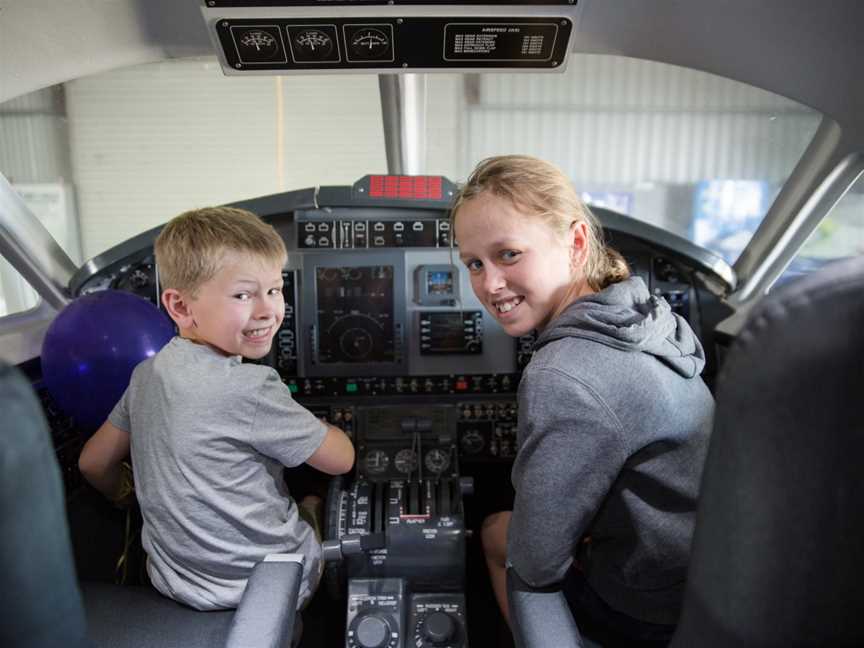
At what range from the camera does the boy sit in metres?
1.17

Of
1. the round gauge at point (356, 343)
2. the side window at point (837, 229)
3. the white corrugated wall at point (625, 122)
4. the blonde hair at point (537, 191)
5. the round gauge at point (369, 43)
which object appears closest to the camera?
the blonde hair at point (537, 191)

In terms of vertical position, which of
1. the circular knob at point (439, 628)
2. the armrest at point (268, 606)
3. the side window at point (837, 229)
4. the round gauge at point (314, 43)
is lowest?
the circular knob at point (439, 628)

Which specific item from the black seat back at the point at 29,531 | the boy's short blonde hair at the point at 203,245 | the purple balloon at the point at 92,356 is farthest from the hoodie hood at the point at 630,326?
the purple balloon at the point at 92,356

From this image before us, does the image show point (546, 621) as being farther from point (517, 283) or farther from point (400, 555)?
point (400, 555)

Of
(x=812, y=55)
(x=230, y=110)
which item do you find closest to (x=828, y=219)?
(x=812, y=55)

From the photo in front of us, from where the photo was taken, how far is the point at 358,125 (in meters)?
6.94

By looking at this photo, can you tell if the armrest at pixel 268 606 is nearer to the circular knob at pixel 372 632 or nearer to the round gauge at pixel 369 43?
the circular knob at pixel 372 632

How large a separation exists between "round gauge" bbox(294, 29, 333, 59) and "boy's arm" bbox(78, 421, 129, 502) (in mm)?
1006

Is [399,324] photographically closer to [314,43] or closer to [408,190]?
[408,190]

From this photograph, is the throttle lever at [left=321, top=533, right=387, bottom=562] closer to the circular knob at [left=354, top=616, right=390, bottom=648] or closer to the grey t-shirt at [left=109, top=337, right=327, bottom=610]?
the circular knob at [left=354, top=616, right=390, bottom=648]

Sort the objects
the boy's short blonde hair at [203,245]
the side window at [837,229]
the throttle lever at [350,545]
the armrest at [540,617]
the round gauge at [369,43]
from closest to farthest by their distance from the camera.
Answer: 1. the armrest at [540,617]
2. the boy's short blonde hair at [203,245]
3. the round gauge at [369,43]
4. the throttle lever at [350,545]
5. the side window at [837,229]

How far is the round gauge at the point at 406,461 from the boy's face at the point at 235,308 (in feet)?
2.98

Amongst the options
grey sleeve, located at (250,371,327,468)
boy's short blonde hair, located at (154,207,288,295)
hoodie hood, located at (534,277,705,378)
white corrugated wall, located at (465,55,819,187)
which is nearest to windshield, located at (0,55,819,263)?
white corrugated wall, located at (465,55,819,187)

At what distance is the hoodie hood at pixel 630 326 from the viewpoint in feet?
3.25
